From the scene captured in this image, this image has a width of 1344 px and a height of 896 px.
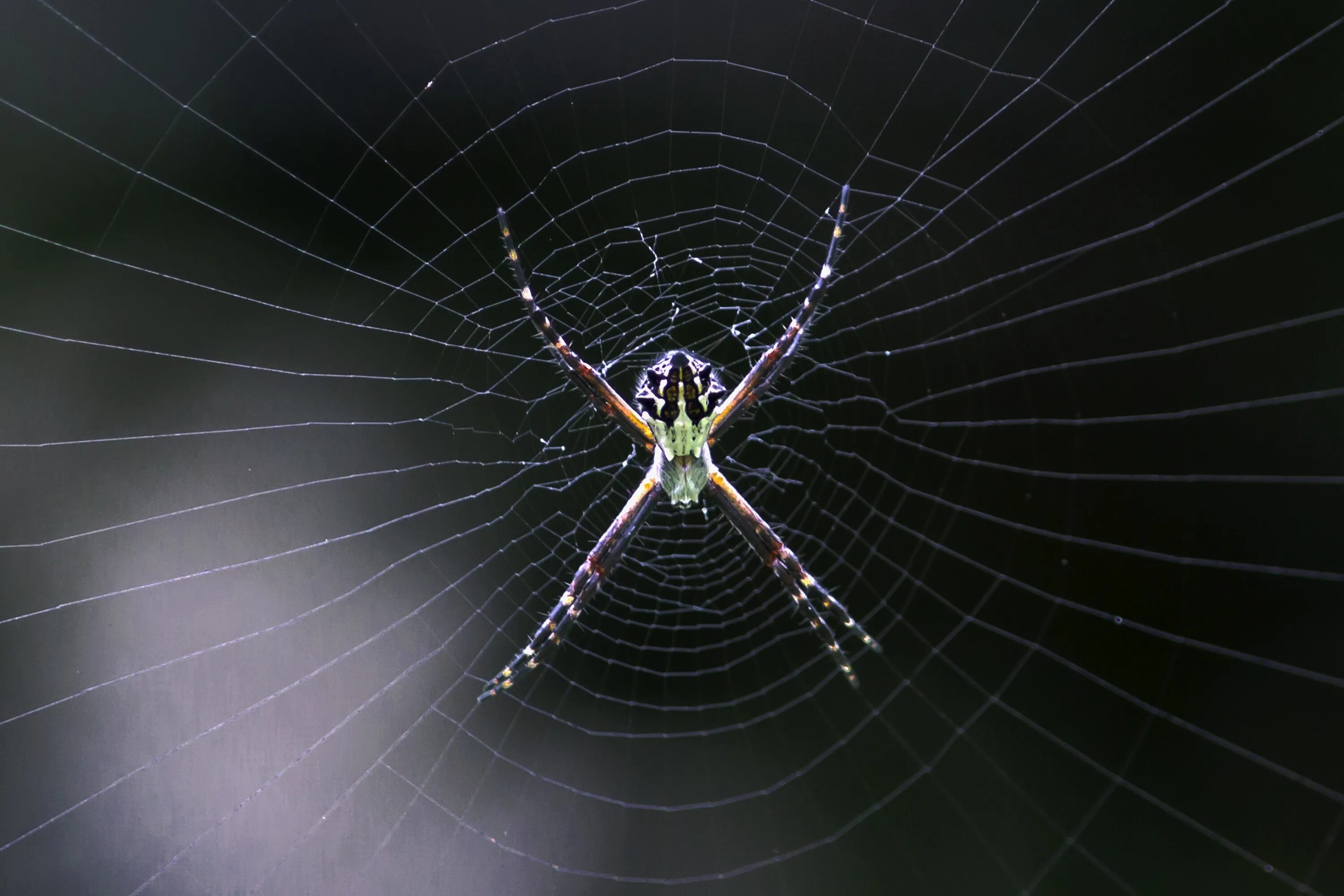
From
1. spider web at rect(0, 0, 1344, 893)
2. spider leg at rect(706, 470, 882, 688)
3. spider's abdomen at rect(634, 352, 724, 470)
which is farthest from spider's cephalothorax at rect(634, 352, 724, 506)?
spider web at rect(0, 0, 1344, 893)

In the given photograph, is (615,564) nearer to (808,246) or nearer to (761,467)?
(761,467)

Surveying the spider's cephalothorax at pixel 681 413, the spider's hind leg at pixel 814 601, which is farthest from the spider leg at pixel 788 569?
the spider's cephalothorax at pixel 681 413

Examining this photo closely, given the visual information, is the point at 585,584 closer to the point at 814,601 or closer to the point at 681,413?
the point at 681,413

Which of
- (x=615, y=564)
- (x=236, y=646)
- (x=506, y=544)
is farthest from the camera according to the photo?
(x=506, y=544)

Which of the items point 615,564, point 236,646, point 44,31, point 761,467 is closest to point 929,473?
point 761,467

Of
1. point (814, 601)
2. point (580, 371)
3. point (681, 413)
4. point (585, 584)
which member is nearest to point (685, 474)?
point (681, 413)

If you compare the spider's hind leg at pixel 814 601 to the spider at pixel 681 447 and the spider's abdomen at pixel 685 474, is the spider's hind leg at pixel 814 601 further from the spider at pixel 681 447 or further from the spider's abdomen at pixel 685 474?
the spider's abdomen at pixel 685 474
